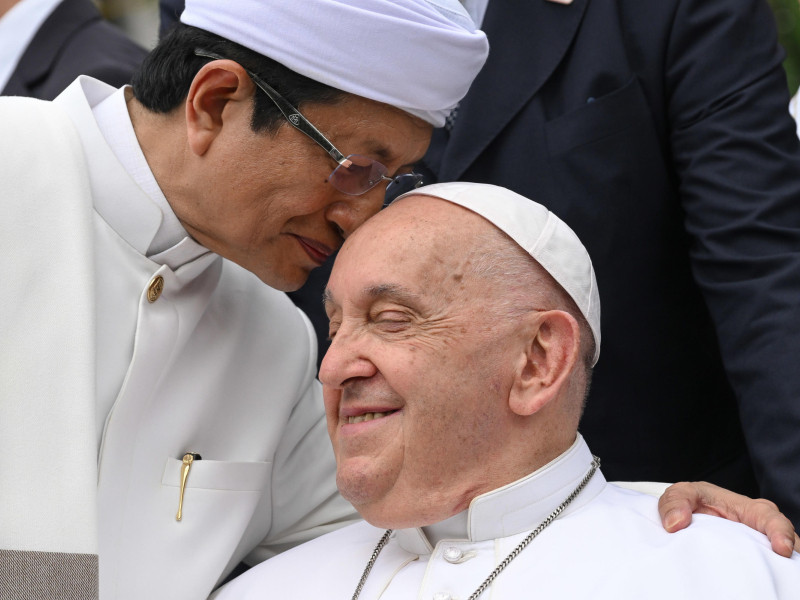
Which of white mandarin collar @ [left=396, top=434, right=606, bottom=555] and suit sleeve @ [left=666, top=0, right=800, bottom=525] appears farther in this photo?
suit sleeve @ [left=666, top=0, right=800, bottom=525]

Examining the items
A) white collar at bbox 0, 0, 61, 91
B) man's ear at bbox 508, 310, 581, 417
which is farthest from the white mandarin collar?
white collar at bbox 0, 0, 61, 91

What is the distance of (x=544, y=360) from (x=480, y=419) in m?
0.25

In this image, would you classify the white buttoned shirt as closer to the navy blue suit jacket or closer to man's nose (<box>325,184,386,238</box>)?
man's nose (<box>325,184,386,238</box>)

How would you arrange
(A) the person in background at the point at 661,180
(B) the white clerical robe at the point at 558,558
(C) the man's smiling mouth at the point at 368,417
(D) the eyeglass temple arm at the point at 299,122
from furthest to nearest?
(A) the person in background at the point at 661,180 < (D) the eyeglass temple arm at the point at 299,122 < (C) the man's smiling mouth at the point at 368,417 < (B) the white clerical robe at the point at 558,558

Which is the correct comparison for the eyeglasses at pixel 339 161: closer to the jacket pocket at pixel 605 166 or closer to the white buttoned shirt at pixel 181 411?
the white buttoned shirt at pixel 181 411

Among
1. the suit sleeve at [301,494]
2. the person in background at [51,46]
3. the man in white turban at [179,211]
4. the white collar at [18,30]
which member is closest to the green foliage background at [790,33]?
the person in background at [51,46]

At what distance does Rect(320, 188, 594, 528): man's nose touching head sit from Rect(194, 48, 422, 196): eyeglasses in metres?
0.17

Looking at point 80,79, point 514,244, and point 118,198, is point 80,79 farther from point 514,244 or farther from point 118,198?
point 514,244

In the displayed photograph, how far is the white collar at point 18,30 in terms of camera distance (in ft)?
15.3

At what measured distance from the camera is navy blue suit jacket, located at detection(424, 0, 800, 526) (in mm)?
3049

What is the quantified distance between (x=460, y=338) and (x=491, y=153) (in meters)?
1.21

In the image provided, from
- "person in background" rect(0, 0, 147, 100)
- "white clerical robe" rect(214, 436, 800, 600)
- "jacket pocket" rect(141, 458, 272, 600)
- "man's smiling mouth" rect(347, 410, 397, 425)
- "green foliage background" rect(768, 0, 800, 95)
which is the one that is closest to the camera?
"white clerical robe" rect(214, 436, 800, 600)

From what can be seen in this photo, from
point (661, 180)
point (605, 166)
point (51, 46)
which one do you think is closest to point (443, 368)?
point (605, 166)

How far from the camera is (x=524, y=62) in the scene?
3.47 meters
